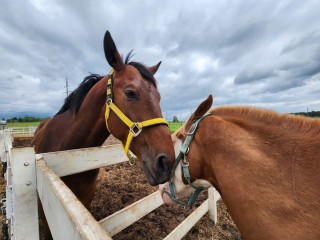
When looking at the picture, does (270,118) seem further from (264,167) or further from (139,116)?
(139,116)

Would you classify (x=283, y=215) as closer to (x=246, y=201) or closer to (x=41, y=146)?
(x=246, y=201)

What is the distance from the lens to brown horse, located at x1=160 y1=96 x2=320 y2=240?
3.69 ft

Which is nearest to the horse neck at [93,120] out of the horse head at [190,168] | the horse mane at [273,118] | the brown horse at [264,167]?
the horse head at [190,168]

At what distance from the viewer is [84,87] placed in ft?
8.27

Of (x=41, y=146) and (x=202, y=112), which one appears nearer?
(x=202, y=112)

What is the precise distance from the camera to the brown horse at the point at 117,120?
181 cm

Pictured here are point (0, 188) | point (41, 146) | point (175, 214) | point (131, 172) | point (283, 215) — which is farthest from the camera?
point (131, 172)

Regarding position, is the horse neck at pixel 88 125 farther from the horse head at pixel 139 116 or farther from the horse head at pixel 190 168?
the horse head at pixel 190 168

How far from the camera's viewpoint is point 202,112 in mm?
1808

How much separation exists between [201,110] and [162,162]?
59 cm

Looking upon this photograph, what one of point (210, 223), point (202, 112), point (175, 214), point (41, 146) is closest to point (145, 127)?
point (202, 112)

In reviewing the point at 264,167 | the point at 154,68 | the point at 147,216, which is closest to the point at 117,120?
the point at 154,68

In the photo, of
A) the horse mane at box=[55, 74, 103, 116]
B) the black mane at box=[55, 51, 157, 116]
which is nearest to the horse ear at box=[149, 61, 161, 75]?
the black mane at box=[55, 51, 157, 116]

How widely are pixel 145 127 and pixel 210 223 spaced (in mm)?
3006
